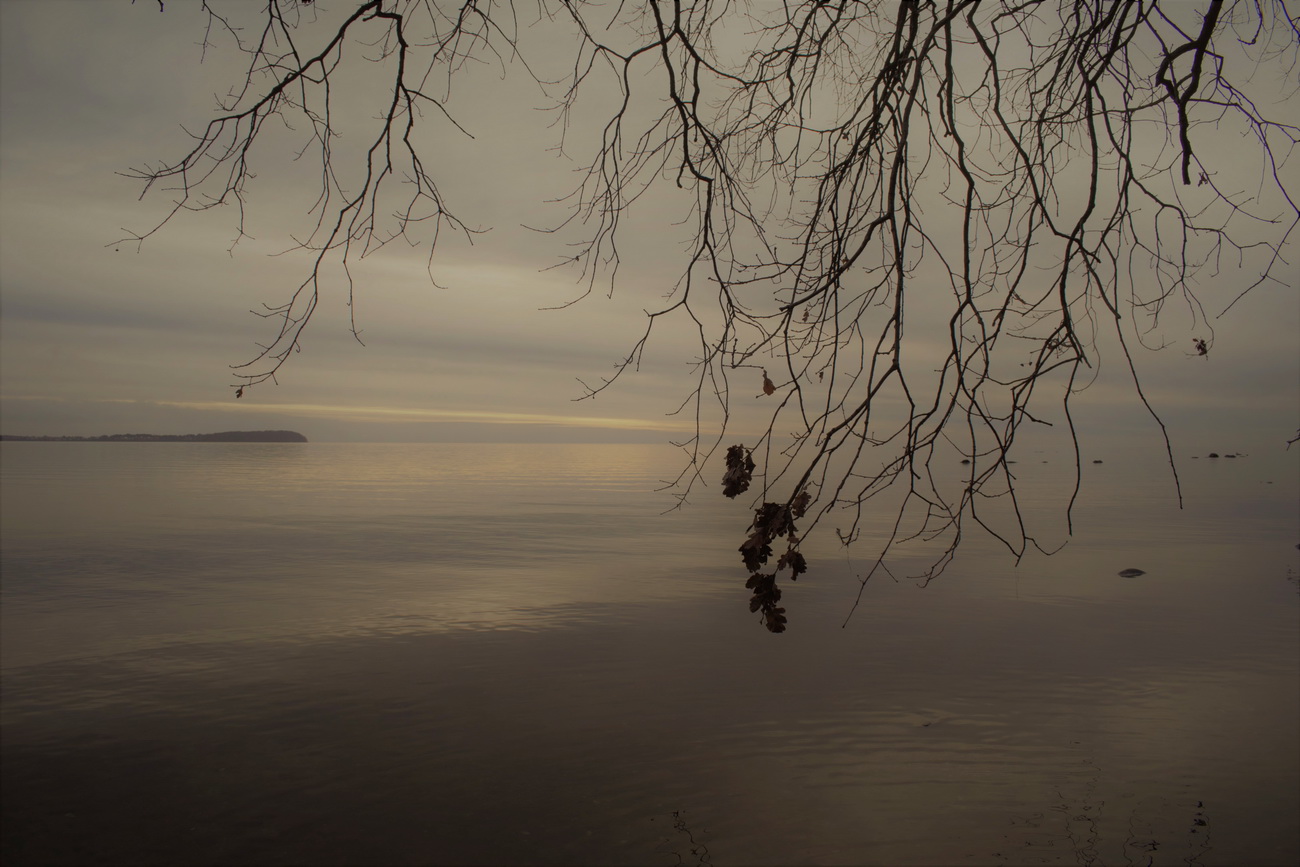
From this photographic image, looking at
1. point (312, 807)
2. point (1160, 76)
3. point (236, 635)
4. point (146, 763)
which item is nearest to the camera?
point (1160, 76)

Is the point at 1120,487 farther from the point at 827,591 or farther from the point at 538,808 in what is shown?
the point at 538,808

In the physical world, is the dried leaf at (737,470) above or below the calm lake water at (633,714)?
above

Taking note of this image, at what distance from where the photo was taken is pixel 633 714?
10.3 metres

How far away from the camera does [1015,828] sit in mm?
7418

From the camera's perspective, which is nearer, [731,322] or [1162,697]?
[731,322]

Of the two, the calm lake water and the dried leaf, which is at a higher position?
the dried leaf

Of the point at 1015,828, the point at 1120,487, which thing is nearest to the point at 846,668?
the point at 1015,828

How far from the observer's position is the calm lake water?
7.27 metres

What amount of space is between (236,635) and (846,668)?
405 inches

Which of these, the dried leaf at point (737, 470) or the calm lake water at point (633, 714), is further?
the calm lake water at point (633, 714)

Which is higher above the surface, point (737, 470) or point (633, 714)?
point (737, 470)

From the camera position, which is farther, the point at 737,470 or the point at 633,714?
the point at 633,714

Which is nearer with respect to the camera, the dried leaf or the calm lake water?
the dried leaf

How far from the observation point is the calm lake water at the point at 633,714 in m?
7.27
